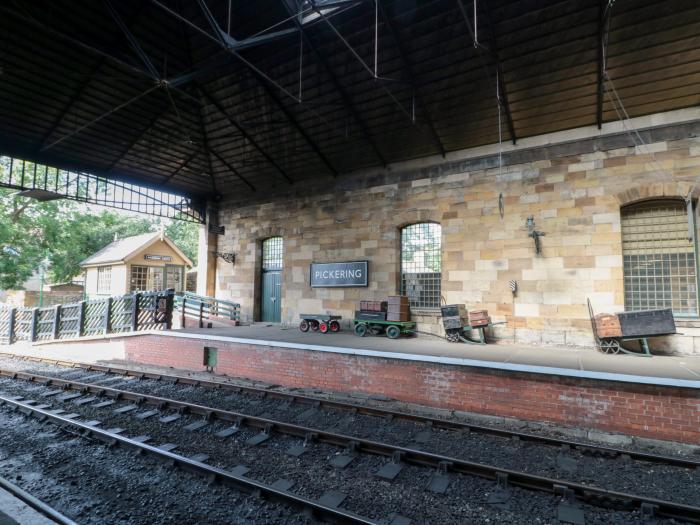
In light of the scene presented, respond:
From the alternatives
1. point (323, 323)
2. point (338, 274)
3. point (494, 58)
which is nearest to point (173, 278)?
point (338, 274)

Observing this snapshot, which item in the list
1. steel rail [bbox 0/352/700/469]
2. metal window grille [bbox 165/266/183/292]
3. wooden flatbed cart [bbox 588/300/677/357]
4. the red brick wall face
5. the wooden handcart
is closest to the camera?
steel rail [bbox 0/352/700/469]

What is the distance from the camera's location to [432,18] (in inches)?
318

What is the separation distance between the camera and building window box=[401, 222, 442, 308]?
38.1 feet

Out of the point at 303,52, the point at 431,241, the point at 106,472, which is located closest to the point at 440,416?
the point at 106,472

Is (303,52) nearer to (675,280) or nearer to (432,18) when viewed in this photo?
(432,18)

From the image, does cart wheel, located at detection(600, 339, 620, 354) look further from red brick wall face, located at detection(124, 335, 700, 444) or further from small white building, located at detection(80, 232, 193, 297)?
small white building, located at detection(80, 232, 193, 297)

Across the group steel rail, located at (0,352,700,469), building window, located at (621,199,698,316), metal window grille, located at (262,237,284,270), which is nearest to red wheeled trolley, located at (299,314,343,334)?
metal window grille, located at (262,237,284,270)

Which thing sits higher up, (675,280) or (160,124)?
(160,124)

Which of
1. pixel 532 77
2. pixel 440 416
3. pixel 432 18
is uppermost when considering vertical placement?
pixel 432 18

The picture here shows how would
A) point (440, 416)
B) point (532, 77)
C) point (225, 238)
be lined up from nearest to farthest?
point (440, 416) → point (532, 77) → point (225, 238)

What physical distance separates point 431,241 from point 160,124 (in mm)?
9643

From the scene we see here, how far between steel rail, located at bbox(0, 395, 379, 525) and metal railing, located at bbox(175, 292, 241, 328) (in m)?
7.60

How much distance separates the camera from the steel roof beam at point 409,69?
27.0 feet

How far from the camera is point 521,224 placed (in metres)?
10.1
